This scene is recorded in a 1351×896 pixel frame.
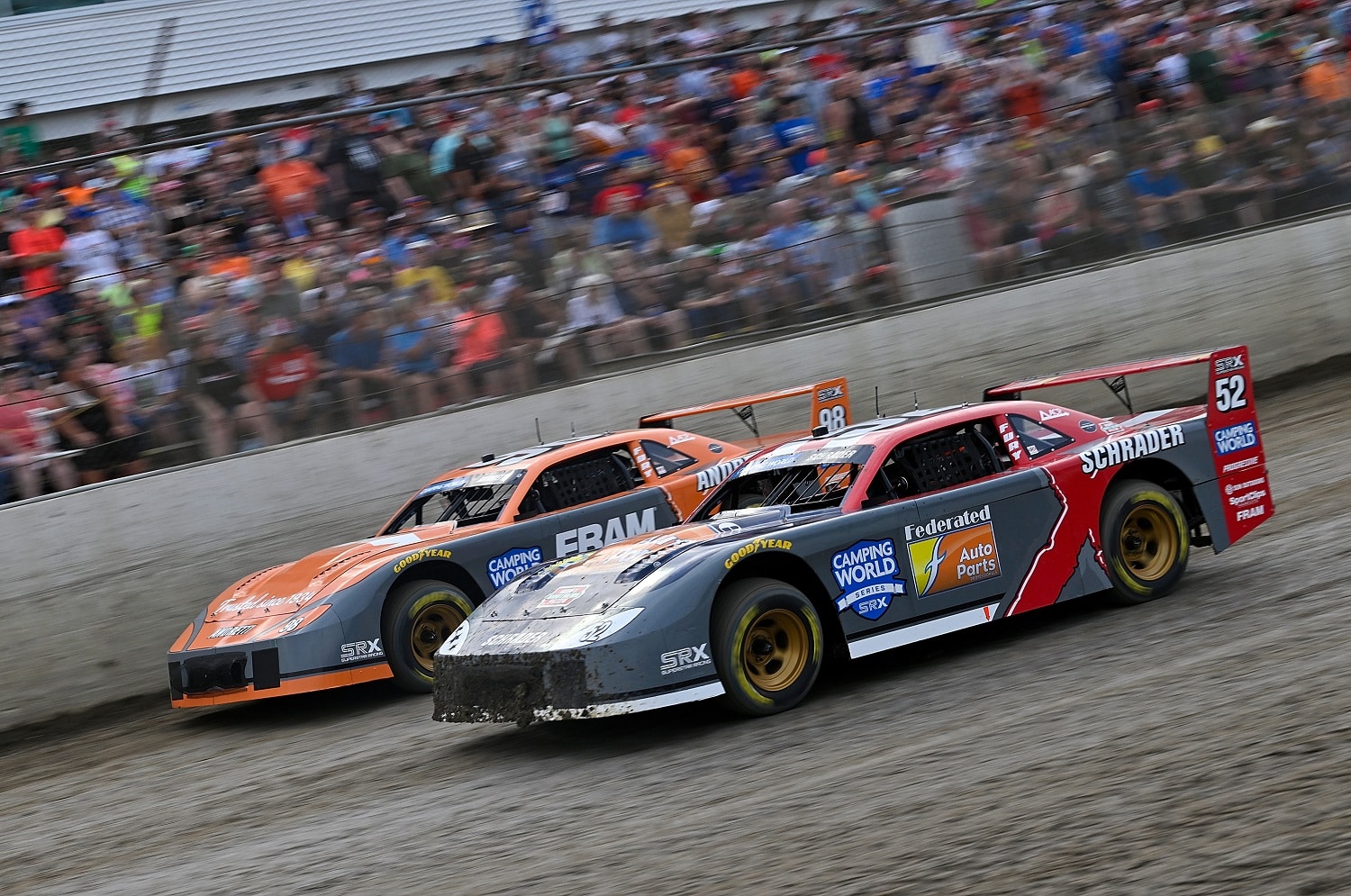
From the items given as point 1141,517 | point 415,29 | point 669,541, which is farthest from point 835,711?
point 415,29

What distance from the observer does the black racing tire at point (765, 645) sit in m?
6.50

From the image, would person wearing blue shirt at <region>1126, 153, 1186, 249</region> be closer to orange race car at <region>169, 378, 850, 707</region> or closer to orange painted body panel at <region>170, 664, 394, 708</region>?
orange race car at <region>169, 378, 850, 707</region>

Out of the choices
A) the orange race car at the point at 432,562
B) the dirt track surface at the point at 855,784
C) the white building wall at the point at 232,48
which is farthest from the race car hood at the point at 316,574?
the white building wall at the point at 232,48

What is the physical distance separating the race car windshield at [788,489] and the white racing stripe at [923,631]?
0.68m

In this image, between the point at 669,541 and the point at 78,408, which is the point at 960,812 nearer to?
the point at 669,541

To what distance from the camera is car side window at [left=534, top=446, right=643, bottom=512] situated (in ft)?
31.2

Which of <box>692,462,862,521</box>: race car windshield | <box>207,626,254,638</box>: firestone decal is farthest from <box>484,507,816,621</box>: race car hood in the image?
<box>207,626,254,638</box>: firestone decal

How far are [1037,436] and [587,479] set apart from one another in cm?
308

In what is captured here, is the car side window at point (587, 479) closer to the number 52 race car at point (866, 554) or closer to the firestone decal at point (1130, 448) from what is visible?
the number 52 race car at point (866, 554)

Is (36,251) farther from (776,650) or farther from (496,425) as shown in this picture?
(776,650)

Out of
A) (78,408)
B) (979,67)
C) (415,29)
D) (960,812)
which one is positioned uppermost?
(415,29)

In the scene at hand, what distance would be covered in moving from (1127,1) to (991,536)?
439 inches

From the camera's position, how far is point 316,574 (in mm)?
8898

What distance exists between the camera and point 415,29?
18.7m
